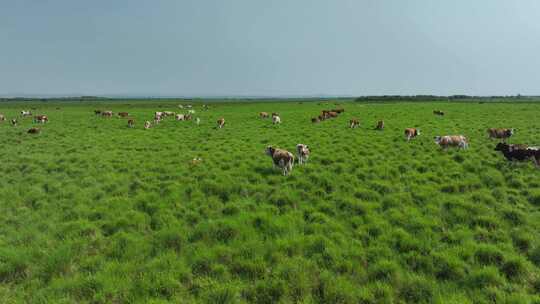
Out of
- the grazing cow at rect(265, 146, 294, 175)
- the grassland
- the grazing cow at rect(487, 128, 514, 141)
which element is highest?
the grazing cow at rect(487, 128, 514, 141)

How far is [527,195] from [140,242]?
988 centimetres

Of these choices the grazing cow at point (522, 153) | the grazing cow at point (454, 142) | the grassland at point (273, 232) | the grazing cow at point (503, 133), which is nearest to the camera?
the grassland at point (273, 232)

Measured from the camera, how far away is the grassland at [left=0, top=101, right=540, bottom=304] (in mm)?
4164

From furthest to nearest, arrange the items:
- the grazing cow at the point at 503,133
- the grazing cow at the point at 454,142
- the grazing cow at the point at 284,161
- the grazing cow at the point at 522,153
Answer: the grazing cow at the point at 503,133, the grazing cow at the point at 454,142, the grazing cow at the point at 522,153, the grazing cow at the point at 284,161

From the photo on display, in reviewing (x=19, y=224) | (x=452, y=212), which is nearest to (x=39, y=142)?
(x=19, y=224)

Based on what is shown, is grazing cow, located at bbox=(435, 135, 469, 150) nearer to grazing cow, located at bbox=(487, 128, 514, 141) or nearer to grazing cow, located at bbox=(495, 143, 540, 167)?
grazing cow, located at bbox=(495, 143, 540, 167)

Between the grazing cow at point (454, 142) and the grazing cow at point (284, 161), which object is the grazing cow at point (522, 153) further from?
the grazing cow at point (284, 161)

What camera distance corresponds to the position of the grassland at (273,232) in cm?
416

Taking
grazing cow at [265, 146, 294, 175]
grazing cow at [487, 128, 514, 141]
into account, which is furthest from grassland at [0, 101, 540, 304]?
grazing cow at [487, 128, 514, 141]

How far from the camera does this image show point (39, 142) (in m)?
17.3

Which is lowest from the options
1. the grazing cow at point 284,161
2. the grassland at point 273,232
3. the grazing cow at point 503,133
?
the grassland at point 273,232

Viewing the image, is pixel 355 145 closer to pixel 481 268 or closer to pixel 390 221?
pixel 390 221

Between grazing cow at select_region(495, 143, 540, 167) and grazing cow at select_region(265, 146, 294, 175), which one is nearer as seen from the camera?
grazing cow at select_region(265, 146, 294, 175)

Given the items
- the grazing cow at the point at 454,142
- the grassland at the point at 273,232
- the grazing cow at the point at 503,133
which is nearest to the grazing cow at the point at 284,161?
the grassland at the point at 273,232
